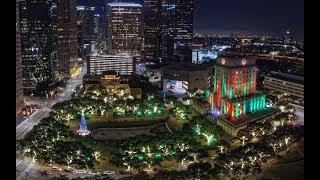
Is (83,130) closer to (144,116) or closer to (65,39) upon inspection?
(144,116)

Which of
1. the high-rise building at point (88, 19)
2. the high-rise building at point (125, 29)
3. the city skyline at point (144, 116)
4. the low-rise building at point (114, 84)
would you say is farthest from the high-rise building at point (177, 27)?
the low-rise building at point (114, 84)

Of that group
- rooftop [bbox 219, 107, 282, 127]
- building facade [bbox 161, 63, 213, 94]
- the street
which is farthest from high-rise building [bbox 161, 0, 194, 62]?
rooftop [bbox 219, 107, 282, 127]

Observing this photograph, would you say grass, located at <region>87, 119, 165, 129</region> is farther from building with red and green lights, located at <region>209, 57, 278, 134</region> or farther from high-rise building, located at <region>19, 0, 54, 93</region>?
high-rise building, located at <region>19, 0, 54, 93</region>

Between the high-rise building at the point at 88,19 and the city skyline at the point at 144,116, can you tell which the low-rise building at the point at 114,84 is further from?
the high-rise building at the point at 88,19

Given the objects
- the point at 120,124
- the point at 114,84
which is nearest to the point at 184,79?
the point at 114,84
